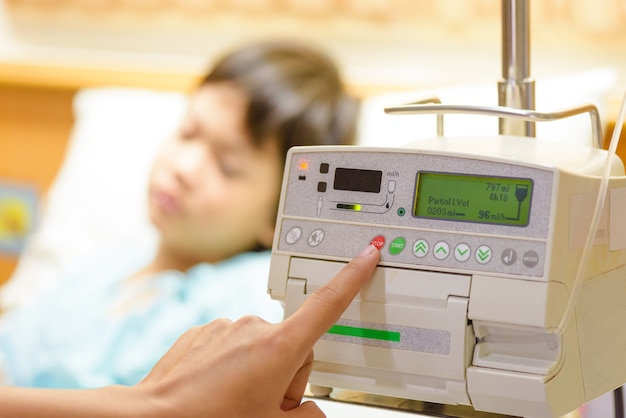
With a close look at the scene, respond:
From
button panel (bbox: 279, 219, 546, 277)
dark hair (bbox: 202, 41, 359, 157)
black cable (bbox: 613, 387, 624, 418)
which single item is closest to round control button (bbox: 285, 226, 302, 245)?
button panel (bbox: 279, 219, 546, 277)

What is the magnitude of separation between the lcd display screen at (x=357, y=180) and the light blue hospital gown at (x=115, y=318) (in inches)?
30.8

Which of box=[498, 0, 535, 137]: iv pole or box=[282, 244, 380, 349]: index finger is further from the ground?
box=[498, 0, 535, 137]: iv pole

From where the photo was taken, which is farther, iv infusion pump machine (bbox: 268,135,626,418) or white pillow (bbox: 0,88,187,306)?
white pillow (bbox: 0,88,187,306)

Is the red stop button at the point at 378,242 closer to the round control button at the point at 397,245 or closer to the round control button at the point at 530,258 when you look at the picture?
the round control button at the point at 397,245

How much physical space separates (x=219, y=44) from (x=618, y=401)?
163 cm

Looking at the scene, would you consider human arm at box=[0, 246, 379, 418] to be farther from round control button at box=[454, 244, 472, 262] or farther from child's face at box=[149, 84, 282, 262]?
child's face at box=[149, 84, 282, 262]

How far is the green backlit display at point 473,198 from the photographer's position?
0.67 meters

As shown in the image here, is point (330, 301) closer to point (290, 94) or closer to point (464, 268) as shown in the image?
point (464, 268)

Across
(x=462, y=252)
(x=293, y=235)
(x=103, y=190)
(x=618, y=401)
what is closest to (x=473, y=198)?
(x=462, y=252)

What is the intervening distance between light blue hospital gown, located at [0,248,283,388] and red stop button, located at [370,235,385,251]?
2.61 feet

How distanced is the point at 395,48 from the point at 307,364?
58.1 inches

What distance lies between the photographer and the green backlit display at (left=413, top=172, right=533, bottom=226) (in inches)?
26.4

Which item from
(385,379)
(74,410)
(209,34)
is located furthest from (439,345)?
(209,34)

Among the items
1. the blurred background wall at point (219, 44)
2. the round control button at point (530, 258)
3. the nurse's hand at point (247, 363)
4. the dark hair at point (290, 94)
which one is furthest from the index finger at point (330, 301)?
the blurred background wall at point (219, 44)
